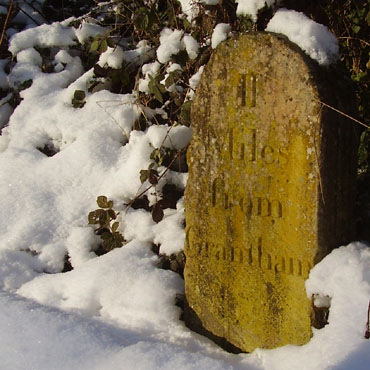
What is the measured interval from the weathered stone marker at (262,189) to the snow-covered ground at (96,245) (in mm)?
89

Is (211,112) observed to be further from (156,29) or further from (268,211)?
(156,29)

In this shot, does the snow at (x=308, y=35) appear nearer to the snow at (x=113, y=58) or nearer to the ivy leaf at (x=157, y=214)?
the ivy leaf at (x=157, y=214)

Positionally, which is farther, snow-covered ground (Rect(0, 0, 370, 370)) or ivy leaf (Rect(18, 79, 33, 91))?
ivy leaf (Rect(18, 79, 33, 91))

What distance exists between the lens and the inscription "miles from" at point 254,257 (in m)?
1.88

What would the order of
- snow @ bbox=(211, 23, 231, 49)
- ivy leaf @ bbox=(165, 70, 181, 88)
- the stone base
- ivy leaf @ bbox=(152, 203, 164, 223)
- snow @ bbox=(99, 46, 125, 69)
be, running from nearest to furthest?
the stone base, snow @ bbox=(211, 23, 231, 49), ivy leaf @ bbox=(152, 203, 164, 223), ivy leaf @ bbox=(165, 70, 181, 88), snow @ bbox=(99, 46, 125, 69)

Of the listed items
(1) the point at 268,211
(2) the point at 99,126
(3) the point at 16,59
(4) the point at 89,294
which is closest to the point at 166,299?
(4) the point at 89,294

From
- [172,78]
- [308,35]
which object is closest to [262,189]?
[308,35]

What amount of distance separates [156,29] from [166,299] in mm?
1751

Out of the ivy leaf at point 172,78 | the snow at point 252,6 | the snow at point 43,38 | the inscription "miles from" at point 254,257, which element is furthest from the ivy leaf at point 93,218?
the snow at point 43,38

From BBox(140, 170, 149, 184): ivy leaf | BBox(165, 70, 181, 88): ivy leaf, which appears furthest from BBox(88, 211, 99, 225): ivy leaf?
BBox(165, 70, 181, 88): ivy leaf

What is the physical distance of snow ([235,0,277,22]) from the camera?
84.0 inches

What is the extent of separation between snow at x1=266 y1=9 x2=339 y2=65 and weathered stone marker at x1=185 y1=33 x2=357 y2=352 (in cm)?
5

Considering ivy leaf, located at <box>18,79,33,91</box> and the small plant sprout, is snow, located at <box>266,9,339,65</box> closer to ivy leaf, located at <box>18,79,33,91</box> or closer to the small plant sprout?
the small plant sprout

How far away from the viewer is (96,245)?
264 centimetres
